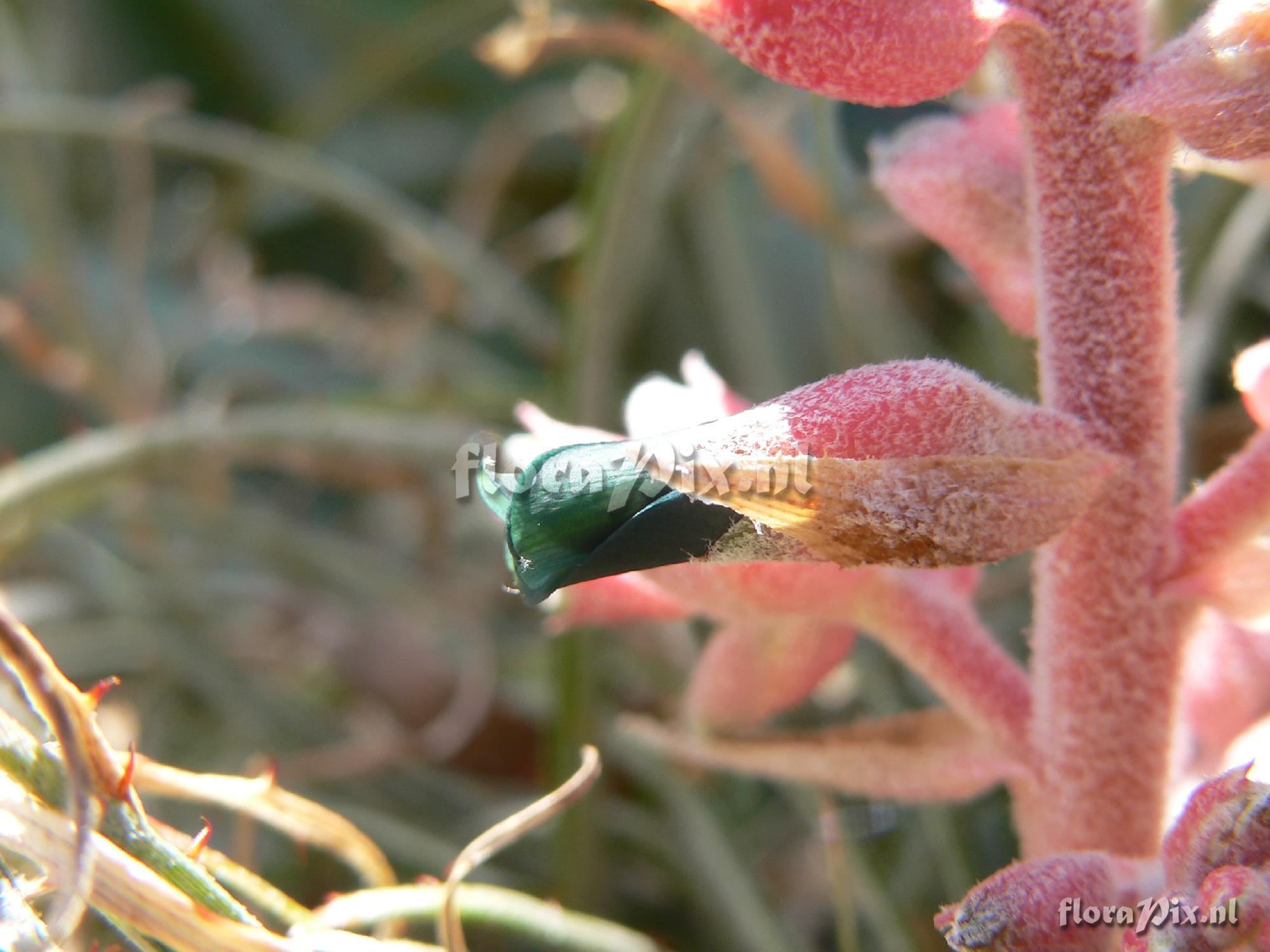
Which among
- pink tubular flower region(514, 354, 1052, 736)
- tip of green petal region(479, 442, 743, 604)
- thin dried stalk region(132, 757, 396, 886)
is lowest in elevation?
thin dried stalk region(132, 757, 396, 886)

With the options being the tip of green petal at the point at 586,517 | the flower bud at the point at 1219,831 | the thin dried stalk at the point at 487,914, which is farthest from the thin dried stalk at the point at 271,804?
the flower bud at the point at 1219,831

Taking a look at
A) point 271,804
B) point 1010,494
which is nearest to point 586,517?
point 1010,494

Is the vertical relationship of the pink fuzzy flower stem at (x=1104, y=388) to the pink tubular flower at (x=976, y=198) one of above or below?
below

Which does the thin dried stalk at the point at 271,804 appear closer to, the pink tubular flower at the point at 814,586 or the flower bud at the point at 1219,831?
the pink tubular flower at the point at 814,586

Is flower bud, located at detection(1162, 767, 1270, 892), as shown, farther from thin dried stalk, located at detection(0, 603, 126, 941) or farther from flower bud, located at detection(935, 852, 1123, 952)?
thin dried stalk, located at detection(0, 603, 126, 941)

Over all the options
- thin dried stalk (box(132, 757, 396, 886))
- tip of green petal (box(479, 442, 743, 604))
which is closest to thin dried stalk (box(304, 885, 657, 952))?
thin dried stalk (box(132, 757, 396, 886))

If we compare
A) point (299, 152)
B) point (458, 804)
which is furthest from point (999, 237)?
point (299, 152)
